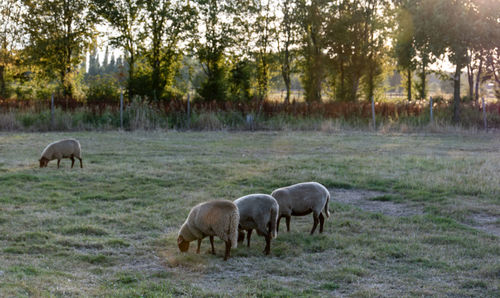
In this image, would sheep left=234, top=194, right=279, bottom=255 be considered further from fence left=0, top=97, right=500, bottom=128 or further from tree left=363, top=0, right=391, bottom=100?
tree left=363, top=0, right=391, bottom=100

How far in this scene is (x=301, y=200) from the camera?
786cm

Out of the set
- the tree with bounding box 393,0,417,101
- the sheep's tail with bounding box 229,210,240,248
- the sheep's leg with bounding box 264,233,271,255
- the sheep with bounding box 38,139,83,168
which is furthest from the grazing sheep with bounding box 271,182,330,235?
the tree with bounding box 393,0,417,101

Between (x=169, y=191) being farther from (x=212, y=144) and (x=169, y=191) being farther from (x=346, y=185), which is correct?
(x=212, y=144)

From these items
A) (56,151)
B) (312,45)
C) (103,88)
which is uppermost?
(312,45)

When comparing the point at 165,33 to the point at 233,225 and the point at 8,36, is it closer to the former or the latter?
the point at 8,36

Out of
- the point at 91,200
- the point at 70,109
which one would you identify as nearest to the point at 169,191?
the point at 91,200

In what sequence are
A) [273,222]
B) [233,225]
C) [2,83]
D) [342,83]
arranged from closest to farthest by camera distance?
[233,225]
[273,222]
[2,83]
[342,83]

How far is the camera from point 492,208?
9.55 metres

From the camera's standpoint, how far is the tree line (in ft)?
114

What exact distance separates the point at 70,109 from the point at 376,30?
23.5 meters

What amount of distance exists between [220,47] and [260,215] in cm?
3145

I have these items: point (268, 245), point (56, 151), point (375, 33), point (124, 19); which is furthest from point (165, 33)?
point (268, 245)

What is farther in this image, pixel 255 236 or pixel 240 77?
pixel 240 77

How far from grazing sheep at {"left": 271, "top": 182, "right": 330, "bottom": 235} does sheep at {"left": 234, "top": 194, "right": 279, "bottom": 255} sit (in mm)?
590
